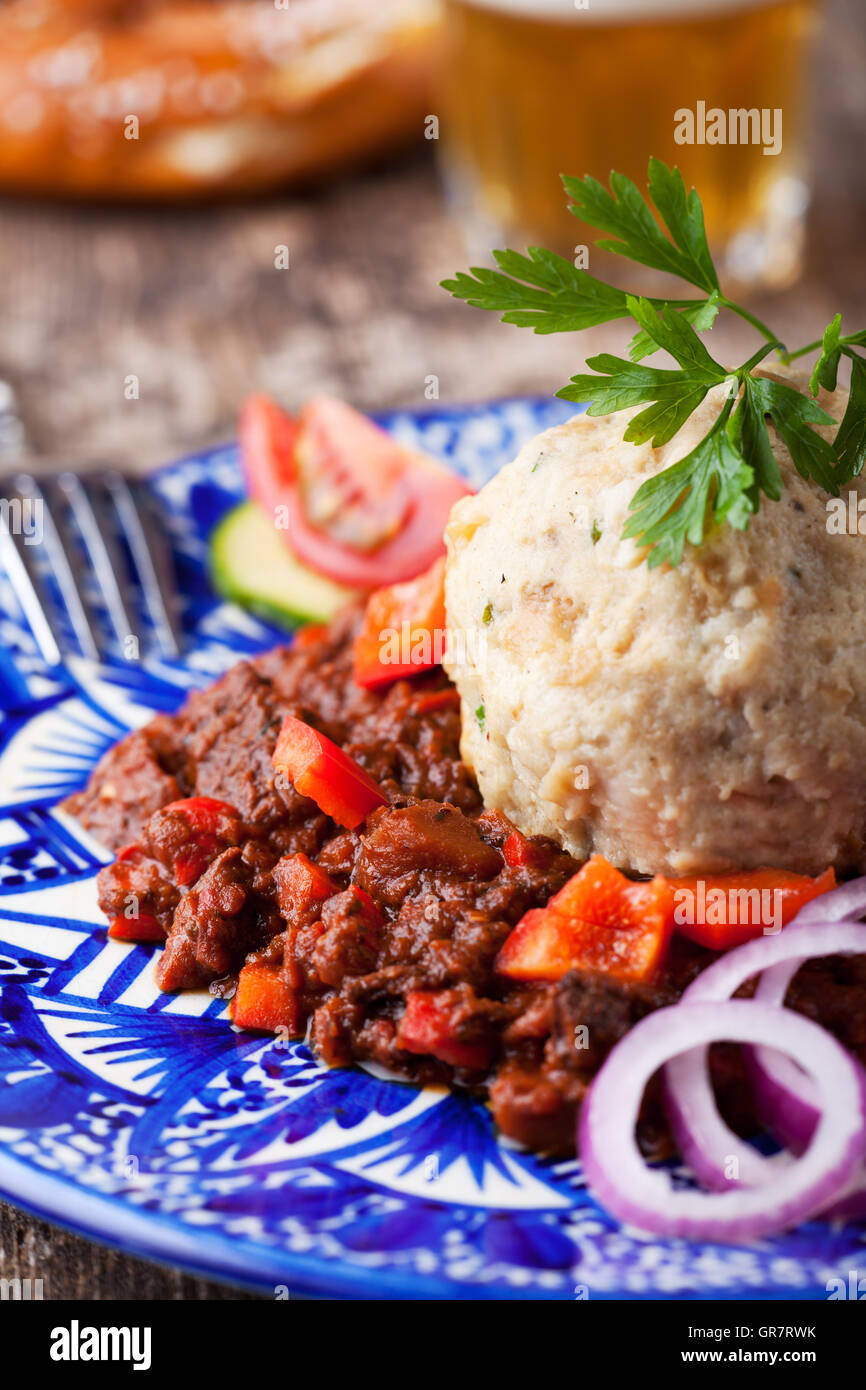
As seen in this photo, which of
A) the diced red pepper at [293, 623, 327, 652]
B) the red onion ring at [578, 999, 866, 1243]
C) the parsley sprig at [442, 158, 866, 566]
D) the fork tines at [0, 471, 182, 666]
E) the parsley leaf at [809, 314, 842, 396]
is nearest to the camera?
the red onion ring at [578, 999, 866, 1243]

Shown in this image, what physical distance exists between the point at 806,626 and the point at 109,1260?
8.26ft

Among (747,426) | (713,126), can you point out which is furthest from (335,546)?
(713,126)

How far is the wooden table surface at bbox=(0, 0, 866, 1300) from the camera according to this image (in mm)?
9586

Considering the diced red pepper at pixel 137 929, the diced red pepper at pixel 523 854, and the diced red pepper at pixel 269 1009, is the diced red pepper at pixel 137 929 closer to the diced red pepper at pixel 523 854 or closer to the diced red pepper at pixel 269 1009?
the diced red pepper at pixel 269 1009

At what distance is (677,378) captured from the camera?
4238 millimetres

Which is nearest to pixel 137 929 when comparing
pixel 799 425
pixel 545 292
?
pixel 545 292

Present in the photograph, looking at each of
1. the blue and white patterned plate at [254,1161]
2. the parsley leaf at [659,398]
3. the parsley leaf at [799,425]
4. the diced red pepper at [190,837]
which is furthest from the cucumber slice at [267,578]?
the parsley leaf at [799,425]

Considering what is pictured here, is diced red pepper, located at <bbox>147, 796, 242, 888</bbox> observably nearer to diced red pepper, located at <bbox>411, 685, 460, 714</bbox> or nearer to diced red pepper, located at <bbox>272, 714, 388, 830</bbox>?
diced red pepper, located at <bbox>272, 714, 388, 830</bbox>

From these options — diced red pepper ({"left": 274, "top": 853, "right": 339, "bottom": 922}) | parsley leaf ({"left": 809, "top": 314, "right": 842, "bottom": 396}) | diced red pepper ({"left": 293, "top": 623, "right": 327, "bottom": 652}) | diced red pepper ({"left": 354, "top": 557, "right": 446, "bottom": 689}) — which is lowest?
diced red pepper ({"left": 274, "top": 853, "right": 339, "bottom": 922})

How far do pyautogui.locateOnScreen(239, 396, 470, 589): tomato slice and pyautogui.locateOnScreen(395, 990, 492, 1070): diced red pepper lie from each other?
2.69 metres

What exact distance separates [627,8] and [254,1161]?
7061mm

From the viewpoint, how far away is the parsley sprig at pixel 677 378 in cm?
403

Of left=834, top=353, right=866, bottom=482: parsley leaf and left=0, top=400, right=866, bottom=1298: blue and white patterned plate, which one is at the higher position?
left=834, top=353, right=866, bottom=482: parsley leaf

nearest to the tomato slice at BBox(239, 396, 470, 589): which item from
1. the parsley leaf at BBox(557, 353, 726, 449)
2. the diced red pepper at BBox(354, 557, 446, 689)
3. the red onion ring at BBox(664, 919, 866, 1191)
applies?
the diced red pepper at BBox(354, 557, 446, 689)
